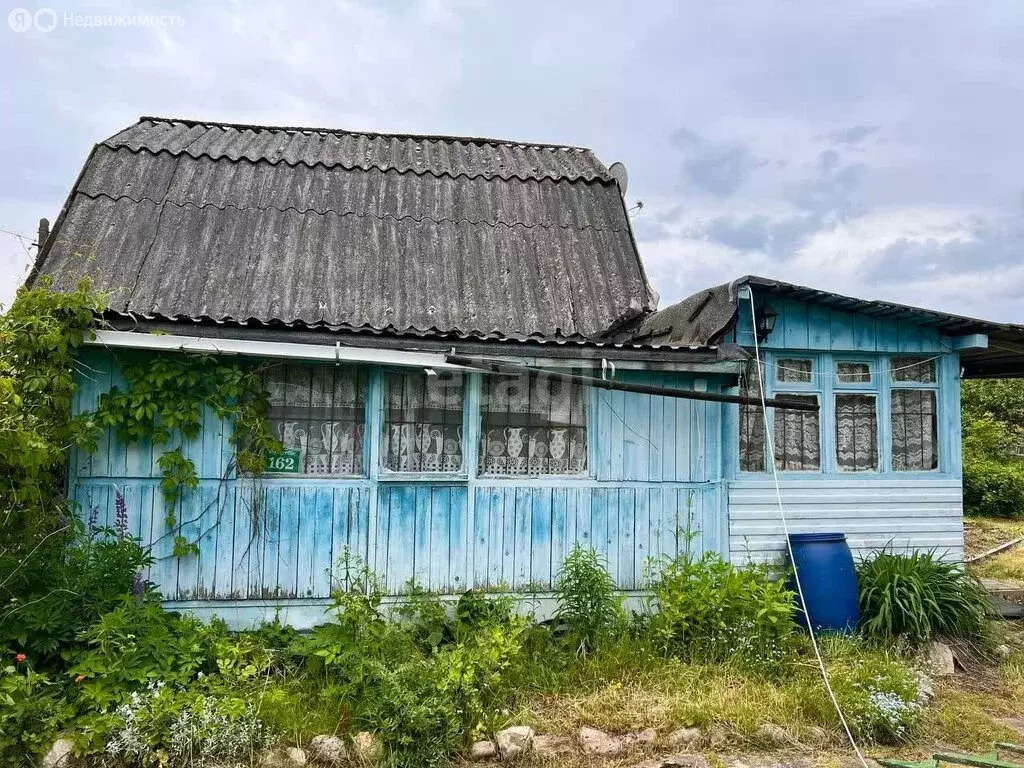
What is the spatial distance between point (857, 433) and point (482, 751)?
485 cm

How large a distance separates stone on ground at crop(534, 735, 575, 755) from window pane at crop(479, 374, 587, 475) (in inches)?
89.7

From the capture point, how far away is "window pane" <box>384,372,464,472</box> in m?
6.25

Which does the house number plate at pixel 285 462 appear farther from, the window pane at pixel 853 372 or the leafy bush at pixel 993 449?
the leafy bush at pixel 993 449

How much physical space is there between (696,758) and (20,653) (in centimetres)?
455

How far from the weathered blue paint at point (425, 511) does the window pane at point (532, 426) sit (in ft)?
0.41

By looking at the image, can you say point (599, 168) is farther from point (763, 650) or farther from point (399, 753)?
point (399, 753)

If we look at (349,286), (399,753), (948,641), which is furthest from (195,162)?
(948,641)

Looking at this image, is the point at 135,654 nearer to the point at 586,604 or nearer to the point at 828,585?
the point at 586,604

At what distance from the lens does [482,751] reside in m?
4.62

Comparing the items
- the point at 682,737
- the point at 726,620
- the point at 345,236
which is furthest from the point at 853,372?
the point at 345,236

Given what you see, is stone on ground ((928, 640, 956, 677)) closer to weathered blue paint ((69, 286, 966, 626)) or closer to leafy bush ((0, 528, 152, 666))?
weathered blue paint ((69, 286, 966, 626))

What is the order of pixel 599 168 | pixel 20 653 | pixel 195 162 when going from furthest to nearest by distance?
pixel 599 168 → pixel 195 162 → pixel 20 653

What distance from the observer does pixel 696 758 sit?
468cm

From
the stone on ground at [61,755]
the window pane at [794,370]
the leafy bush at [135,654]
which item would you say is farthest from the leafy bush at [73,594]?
the window pane at [794,370]
